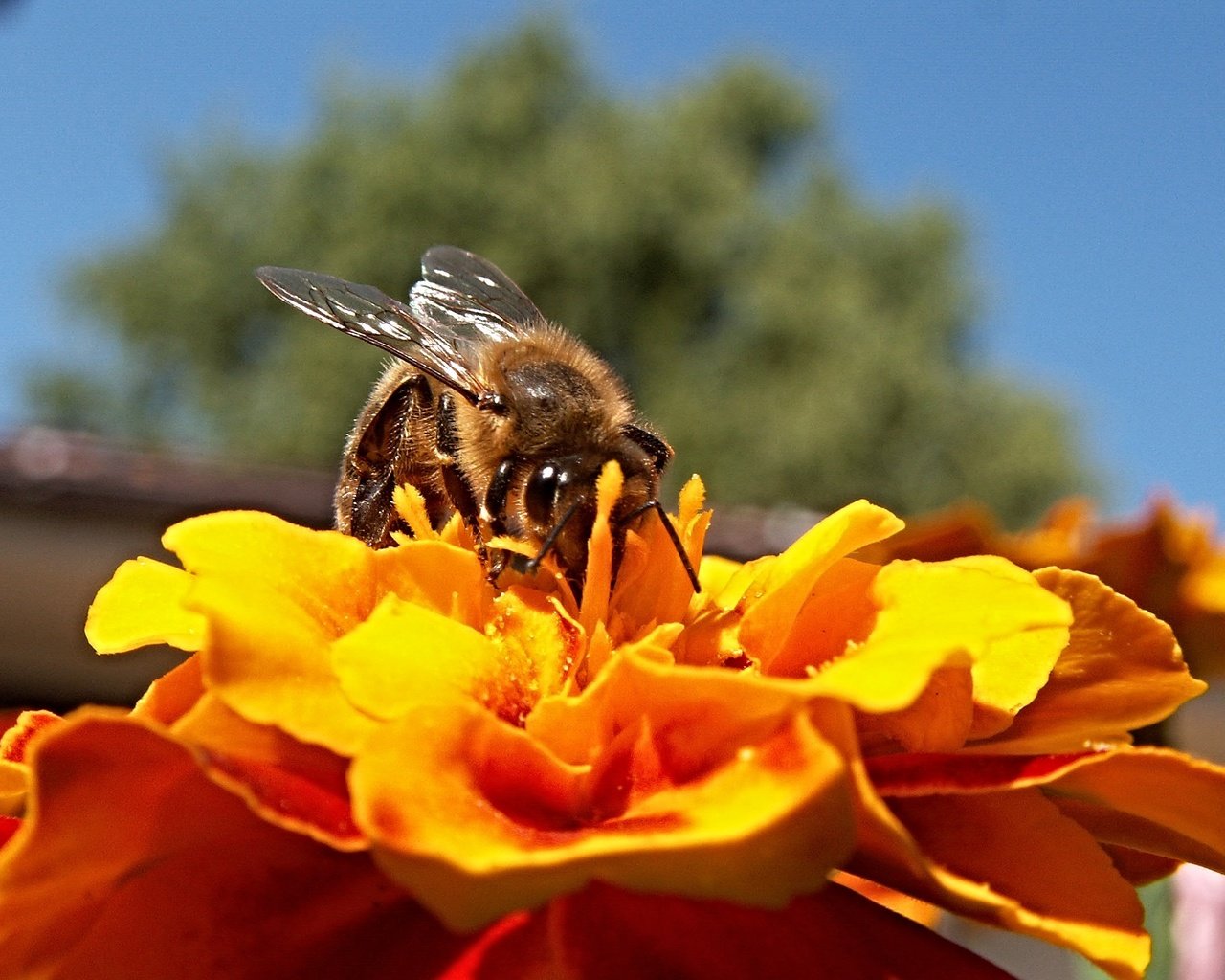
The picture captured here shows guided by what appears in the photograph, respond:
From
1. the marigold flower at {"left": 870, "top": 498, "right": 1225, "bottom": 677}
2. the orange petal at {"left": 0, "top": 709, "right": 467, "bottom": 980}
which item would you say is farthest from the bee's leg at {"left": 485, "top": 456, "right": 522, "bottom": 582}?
the marigold flower at {"left": 870, "top": 498, "right": 1225, "bottom": 677}

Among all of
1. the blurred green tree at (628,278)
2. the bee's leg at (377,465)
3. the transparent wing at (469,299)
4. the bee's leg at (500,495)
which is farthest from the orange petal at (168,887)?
the blurred green tree at (628,278)

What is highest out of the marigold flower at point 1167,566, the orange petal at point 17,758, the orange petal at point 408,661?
the marigold flower at point 1167,566

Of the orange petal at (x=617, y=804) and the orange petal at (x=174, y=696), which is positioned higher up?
the orange petal at (x=617, y=804)

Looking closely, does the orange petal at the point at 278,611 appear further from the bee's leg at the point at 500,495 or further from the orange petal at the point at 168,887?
the bee's leg at the point at 500,495

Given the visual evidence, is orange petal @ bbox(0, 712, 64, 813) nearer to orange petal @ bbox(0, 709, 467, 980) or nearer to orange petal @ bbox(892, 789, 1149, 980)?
orange petal @ bbox(0, 709, 467, 980)

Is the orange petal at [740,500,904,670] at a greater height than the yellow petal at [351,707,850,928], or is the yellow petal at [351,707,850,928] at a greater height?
the orange petal at [740,500,904,670]

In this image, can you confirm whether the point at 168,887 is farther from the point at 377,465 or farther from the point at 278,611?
the point at 377,465

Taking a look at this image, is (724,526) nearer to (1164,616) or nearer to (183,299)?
(1164,616)
